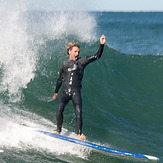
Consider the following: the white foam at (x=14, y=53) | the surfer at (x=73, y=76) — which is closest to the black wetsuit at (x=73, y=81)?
the surfer at (x=73, y=76)

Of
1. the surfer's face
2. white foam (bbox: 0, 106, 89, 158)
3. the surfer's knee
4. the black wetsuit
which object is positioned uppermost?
the surfer's face

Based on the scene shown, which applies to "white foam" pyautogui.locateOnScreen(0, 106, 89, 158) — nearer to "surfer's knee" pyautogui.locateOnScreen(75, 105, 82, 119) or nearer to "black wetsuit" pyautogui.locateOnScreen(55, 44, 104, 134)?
"black wetsuit" pyautogui.locateOnScreen(55, 44, 104, 134)

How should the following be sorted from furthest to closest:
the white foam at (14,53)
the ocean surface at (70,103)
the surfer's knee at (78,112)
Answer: the white foam at (14,53) < the ocean surface at (70,103) < the surfer's knee at (78,112)

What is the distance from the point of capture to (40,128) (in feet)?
22.0

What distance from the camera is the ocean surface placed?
6.15 metres

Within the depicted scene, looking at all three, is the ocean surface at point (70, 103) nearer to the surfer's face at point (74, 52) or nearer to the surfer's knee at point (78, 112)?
the surfer's knee at point (78, 112)

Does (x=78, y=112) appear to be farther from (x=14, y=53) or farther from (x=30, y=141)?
(x=14, y=53)

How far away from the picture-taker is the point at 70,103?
934 cm

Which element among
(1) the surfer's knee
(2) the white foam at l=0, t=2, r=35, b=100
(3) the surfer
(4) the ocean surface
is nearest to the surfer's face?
(3) the surfer

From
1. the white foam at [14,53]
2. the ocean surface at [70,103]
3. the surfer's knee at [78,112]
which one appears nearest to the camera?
the surfer's knee at [78,112]

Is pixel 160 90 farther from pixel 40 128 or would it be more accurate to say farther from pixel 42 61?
pixel 40 128

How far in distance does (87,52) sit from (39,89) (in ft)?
16.5

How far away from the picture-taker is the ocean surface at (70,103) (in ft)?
20.2

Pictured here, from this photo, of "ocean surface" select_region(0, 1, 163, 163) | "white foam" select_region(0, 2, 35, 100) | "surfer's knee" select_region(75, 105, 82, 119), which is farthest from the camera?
"white foam" select_region(0, 2, 35, 100)
